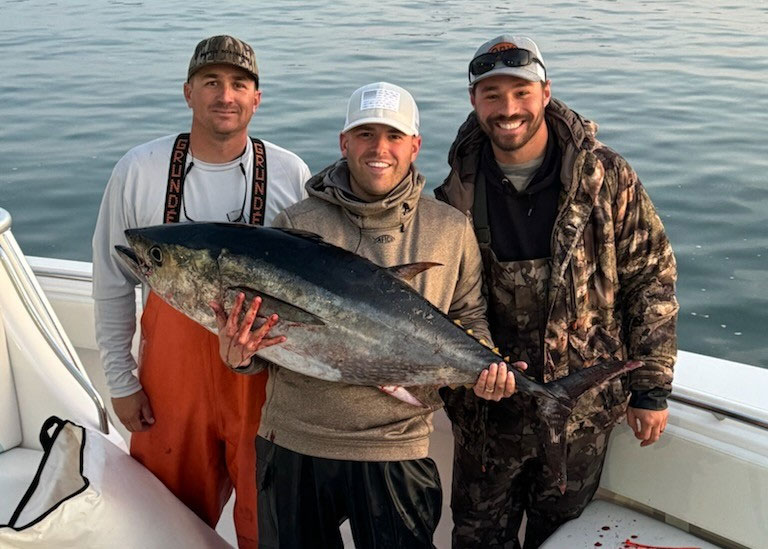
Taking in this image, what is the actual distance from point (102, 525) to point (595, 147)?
2.03m

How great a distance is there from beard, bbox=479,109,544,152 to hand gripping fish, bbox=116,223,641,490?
642mm

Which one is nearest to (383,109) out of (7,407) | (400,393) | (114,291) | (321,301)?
(321,301)

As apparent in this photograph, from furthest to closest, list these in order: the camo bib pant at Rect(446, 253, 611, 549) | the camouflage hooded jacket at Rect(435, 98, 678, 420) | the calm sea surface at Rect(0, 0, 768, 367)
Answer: the calm sea surface at Rect(0, 0, 768, 367) < the camo bib pant at Rect(446, 253, 611, 549) < the camouflage hooded jacket at Rect(435, 98, 678, 420)

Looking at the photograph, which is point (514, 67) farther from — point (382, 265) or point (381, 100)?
point (382, 265)

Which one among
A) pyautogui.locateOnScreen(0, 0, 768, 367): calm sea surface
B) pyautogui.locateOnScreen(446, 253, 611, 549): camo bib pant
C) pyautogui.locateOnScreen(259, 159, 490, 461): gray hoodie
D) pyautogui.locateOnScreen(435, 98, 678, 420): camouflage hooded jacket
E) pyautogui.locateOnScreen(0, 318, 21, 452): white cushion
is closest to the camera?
pyautogui.locateOnScreen(259, 159, 490, 461): gray hoodie

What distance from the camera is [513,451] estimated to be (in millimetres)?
3061

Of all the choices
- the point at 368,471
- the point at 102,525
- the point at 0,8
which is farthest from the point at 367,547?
the point at 0,8

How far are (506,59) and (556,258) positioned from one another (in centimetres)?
71

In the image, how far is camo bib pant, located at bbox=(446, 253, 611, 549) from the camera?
2.95 metres

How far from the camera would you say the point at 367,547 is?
2707 millimetres

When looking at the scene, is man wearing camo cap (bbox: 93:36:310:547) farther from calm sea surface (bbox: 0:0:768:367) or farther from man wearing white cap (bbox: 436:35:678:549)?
calm sea surface (bbox: 0:0:768:367)

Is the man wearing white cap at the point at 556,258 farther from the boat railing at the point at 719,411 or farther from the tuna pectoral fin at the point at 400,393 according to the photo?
the tuna pectoral fin at the point at 400,393

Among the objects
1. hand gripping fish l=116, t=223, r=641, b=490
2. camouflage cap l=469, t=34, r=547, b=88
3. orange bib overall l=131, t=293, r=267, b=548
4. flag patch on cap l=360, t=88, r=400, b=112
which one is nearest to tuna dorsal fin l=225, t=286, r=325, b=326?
hand gripping fish l=116, t=223, r=641, b=490

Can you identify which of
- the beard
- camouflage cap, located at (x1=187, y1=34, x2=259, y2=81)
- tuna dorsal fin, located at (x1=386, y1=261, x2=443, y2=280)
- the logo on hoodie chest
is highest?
camouflage cap, located at (x1=187, y1=34, x2=259, y2=81)
